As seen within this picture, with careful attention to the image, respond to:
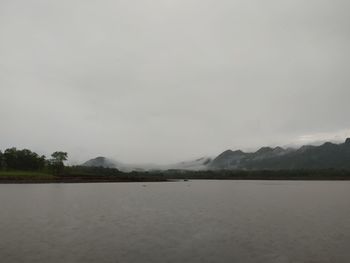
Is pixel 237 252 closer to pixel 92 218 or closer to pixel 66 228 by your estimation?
pixel 66 228

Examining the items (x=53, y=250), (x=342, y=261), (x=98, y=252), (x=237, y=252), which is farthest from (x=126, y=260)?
(x=342, y=261)

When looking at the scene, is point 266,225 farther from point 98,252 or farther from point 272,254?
point 98,252

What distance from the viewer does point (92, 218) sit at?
5412 centimetres

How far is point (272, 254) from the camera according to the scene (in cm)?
3031

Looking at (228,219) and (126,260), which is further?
(228,219)

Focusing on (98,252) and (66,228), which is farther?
(66,228)

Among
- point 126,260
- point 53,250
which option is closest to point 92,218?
point 53,250

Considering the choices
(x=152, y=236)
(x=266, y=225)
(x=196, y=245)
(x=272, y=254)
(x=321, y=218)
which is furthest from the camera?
(x=321, y=218)

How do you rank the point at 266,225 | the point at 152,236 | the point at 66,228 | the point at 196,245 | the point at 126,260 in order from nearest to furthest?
the point at 126,260, the point at 196,245, the point at 152,236, the point at 66,228, the point at 266,225

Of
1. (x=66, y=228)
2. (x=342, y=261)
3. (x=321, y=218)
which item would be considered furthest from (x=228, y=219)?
(x=342, y=261)

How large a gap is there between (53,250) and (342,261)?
75.7 ft

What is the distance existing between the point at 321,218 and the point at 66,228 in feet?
123

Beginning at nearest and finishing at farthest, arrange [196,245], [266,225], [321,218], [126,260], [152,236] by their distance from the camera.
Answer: [126,260], [196,245], [152,236], [266,225], [321,218]

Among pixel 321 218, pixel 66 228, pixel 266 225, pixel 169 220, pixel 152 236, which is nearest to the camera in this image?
pixel 152 236
